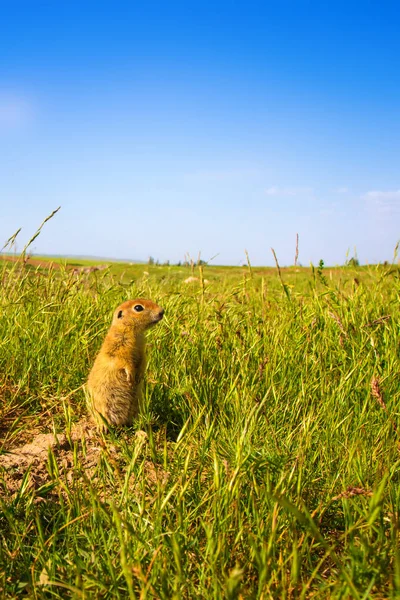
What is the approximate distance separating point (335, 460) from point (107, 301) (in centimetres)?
292

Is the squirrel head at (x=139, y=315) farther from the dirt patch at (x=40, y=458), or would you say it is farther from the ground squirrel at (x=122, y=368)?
the dirt patch at (x=40, y=458)

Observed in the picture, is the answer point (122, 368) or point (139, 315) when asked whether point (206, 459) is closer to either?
point (122, 368)

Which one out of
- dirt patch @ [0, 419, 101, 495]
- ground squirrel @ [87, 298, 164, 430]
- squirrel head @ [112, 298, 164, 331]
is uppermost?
squirrel head @ [112, 298, 164, 331]

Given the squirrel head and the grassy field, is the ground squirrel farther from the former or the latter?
the grassy field

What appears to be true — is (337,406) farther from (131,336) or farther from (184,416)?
(131,336)

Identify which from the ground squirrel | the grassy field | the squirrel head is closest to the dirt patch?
the grassy field

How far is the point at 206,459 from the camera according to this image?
257 centimetres

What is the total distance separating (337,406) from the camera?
3.04m

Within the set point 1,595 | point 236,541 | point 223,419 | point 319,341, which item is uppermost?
point 319,341

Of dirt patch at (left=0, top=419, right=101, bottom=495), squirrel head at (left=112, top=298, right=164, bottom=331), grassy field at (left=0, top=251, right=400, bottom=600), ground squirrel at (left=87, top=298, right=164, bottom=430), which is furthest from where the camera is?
squirrel head at (left=112, top=298, right=164, bottom=331)

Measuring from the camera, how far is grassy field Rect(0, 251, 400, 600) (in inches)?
69.4

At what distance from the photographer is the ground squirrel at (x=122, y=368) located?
3.18 meters

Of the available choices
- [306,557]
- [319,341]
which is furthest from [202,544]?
[319,341]

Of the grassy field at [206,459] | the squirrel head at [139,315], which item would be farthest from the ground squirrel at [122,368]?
the grassy field at [206,459]
